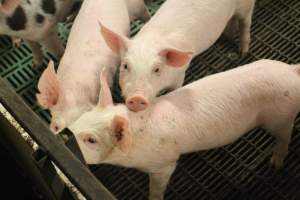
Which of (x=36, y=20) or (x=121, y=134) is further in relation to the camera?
(x=36, y=20)

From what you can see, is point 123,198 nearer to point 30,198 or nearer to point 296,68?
point 30,198

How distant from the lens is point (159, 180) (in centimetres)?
195

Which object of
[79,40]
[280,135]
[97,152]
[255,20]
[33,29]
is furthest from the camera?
[255,20]

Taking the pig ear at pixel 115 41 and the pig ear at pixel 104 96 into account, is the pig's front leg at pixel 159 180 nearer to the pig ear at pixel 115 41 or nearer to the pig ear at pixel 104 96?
the pig ear at pixel 104 96

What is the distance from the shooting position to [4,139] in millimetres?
2152

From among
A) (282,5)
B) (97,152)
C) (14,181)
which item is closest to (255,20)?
(282,5)

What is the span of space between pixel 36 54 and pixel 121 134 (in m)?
1.30

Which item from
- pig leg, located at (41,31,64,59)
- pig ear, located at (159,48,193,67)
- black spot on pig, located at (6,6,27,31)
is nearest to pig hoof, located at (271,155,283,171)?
pig ear, located at (159,48,193,67)

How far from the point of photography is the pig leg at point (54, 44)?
2461 mm

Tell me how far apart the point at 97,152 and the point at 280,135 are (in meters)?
0.89

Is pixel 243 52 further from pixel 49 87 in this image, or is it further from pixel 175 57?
pixel 49 87

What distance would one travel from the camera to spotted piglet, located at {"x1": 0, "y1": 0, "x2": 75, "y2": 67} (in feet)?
7.36

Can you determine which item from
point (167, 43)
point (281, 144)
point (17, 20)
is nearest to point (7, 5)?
point (17, 20)

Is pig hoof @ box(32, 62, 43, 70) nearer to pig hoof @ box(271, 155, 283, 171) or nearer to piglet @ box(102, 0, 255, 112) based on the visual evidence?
piglet @ box(102, 0, 255, 112)
